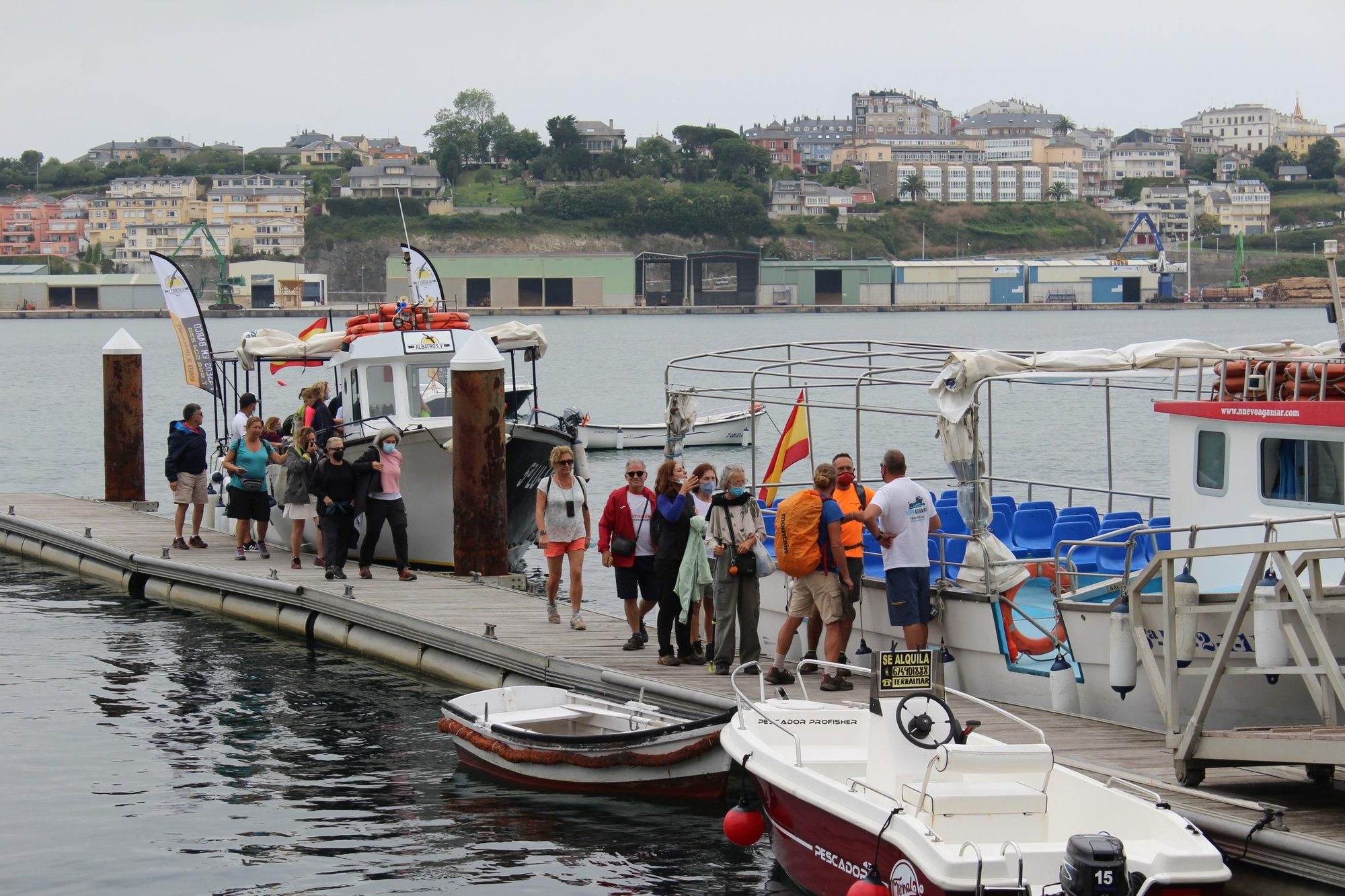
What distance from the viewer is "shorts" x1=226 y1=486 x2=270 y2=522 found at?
1891 cm

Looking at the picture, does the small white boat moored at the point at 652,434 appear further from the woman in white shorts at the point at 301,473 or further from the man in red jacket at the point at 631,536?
the man in red jacket at the point at 631,536

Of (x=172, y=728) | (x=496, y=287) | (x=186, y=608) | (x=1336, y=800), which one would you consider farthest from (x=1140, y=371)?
(x=496, y=287)

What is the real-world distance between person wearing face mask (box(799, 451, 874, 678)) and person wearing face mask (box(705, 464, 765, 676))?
1.57 ft

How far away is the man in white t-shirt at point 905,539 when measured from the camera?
11812 mm

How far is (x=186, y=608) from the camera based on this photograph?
19297mm

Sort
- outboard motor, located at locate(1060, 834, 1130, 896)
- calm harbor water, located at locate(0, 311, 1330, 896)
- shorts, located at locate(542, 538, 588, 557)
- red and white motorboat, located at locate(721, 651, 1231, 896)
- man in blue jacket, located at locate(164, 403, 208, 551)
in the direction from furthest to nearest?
man in blue jacket, located at locate(164, 403, 208, 551)
shorts, located at locate(542, 538, 588, 557)
calm harbor water, located at locate(0, 311, 1330, 896)
red and white motorboat, located at locate(721, 651, 1231, 896)
outboard motor, located at locate(1060, 834, 1130, 896)

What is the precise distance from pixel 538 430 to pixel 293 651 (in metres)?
4.98

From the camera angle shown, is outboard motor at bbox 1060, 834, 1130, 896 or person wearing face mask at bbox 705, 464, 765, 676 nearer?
outboard motor at bbox 1060, 834, 1130, 896

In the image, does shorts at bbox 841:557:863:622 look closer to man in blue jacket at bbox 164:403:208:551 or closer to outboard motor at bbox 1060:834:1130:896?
outboard motor at bbox 1060:834:1130:896

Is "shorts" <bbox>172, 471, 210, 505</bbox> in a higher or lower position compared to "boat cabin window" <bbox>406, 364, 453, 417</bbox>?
lower

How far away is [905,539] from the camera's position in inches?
468

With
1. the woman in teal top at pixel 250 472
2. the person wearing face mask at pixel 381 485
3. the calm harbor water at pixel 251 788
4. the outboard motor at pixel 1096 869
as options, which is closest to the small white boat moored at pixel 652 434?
the calm harbor water at pixel 251 788

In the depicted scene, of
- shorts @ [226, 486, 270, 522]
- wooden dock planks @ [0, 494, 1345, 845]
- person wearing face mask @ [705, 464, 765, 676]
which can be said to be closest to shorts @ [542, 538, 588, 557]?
wooden dock planks @ [0, 494, 1345, 845]

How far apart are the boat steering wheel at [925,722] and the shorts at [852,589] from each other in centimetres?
301
